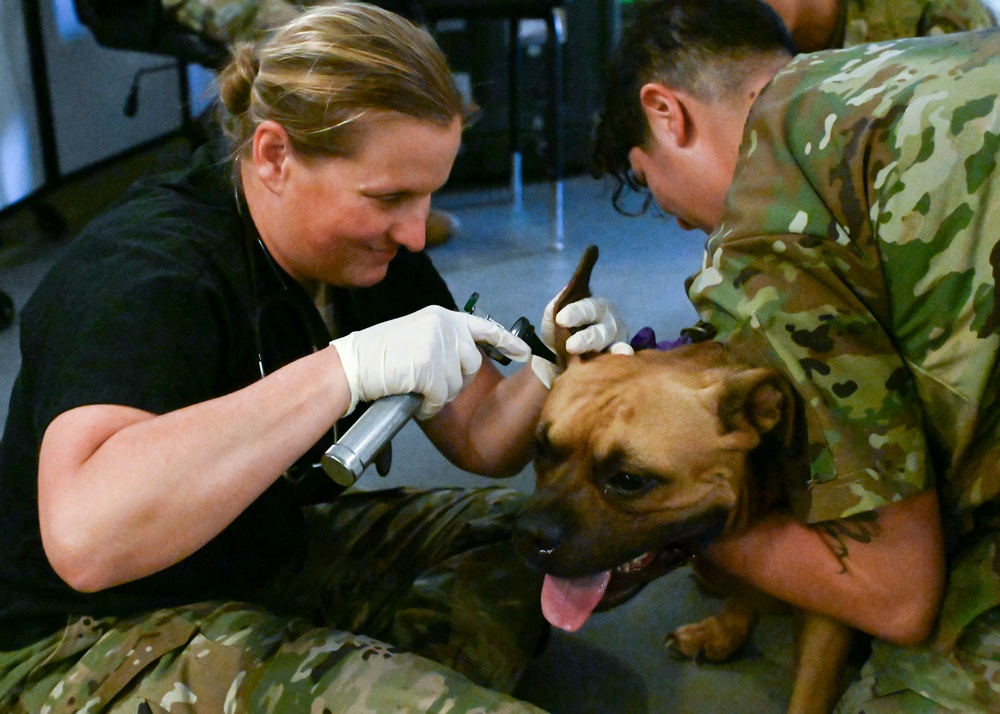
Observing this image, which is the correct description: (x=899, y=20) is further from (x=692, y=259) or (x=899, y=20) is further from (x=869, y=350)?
(x=692, y=259)

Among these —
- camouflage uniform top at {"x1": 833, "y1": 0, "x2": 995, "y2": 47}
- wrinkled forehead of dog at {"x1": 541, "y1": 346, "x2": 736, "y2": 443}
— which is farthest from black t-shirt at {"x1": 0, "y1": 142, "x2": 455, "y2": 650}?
camouflage uniform top at {"x1": 833, "y1": 0, "x2": 995, "y2": 47}

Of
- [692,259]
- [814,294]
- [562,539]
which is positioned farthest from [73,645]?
[692,259]

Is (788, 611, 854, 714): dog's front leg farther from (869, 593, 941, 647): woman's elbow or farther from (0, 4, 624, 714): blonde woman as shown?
(0, 4, 624, 714): blonde woman

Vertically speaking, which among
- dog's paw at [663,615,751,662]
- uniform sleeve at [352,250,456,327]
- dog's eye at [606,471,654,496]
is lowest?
dog's paw at [663,615,751,662]

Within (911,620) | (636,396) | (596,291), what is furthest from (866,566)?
(596,291)

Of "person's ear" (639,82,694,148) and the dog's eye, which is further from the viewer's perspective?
"person's ear" (639,82,694,148)

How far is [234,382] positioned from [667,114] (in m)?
0.76

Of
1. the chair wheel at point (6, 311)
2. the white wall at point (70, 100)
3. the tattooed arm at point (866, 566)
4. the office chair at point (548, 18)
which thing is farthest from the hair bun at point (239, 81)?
the white wall at point (70, 100)

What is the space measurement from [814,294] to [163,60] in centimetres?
510

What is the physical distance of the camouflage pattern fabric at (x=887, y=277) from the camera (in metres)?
1.03

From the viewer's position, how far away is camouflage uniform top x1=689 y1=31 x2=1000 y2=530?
102 centimetres

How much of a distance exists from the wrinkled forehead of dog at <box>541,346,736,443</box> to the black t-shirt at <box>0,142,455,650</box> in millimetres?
383

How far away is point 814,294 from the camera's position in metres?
1.09

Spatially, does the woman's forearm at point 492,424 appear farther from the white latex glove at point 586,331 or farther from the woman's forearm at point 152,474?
the woman's forearm at point 152,474
